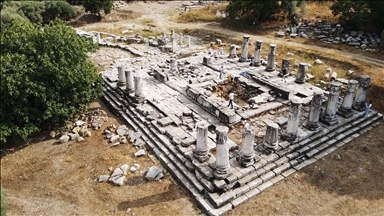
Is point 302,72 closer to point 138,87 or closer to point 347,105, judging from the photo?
point 347,105

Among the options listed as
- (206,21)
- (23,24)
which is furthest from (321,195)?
(206,21)

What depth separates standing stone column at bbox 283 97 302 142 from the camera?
43.2 ft

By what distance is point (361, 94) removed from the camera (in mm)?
16297

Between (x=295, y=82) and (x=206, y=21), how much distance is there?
18.8 meters

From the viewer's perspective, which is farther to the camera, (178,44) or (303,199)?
(178,44)

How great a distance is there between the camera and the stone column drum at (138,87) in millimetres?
16956

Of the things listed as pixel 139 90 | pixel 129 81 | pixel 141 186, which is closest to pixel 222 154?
pixel 141 186

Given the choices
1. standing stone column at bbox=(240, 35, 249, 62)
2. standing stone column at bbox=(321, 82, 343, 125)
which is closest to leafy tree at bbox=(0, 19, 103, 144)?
standing stone column at bbox=(240, 35, 249, 62)

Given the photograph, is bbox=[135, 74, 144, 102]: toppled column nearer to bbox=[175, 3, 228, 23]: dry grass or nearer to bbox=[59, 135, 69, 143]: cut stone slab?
bbox=[59, 135, 69, 143]: cut stone slab

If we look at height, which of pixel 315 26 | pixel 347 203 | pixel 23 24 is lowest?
pixel 347 203

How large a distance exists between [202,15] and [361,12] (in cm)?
1664

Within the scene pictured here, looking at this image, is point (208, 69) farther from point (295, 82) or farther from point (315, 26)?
point (315, 26)

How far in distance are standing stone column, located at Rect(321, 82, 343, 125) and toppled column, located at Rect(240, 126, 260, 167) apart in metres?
4.79

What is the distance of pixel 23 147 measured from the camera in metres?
15.5
